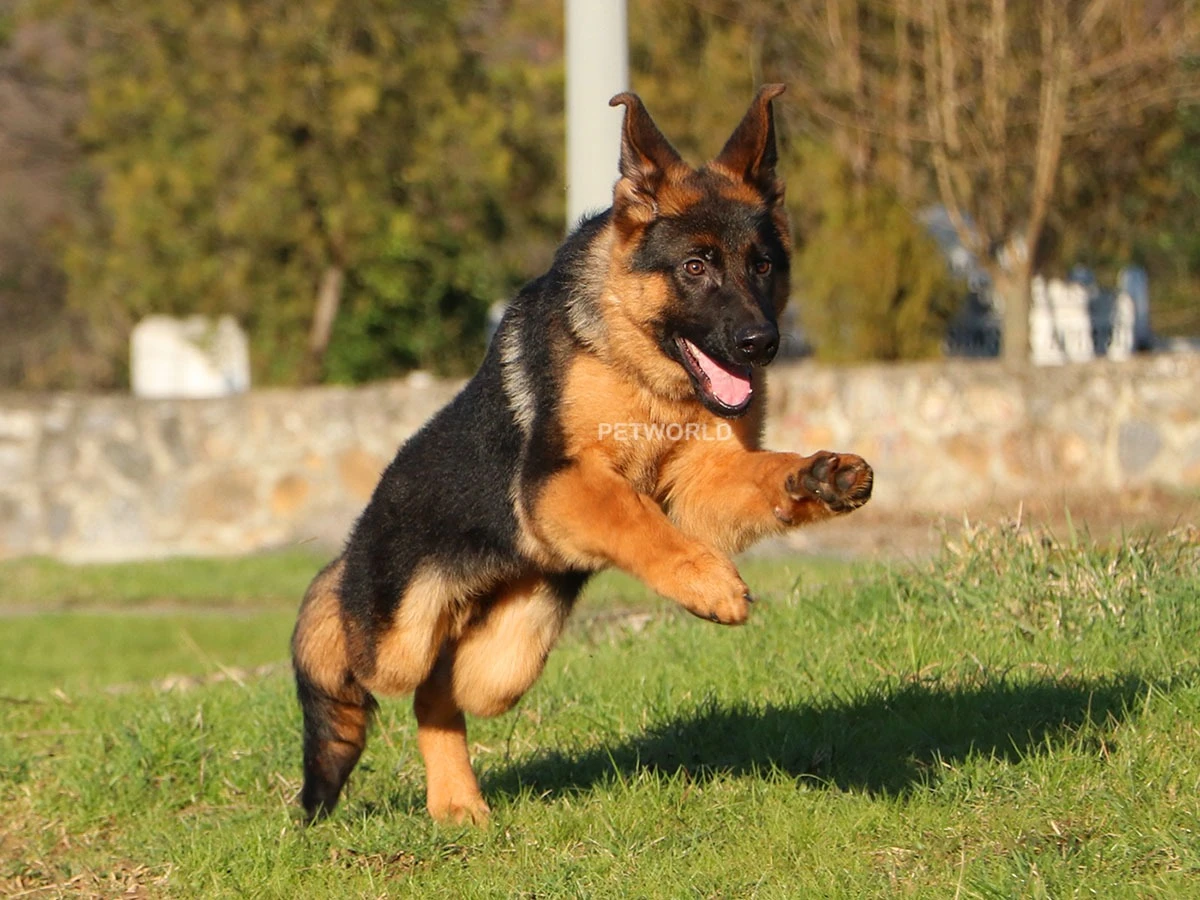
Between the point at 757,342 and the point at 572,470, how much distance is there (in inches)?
26.8

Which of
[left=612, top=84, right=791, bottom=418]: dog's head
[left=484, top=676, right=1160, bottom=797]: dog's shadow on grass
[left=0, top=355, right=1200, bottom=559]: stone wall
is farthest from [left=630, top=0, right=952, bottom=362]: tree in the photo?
[left=612, top=84, right=791, bottom=418]: dog's head

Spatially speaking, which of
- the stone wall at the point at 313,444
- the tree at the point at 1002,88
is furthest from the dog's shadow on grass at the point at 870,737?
the tree at the point at 1002,88

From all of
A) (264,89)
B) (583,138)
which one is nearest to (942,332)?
(264,89)

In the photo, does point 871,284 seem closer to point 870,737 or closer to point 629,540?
point 870,737

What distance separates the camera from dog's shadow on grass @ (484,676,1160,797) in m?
5.09

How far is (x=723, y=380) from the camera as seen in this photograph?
16.3 feet

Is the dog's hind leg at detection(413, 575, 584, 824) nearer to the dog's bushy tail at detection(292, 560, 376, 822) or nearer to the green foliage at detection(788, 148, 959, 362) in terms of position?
the dog's bushy tail at detection(292, 560, 376, 822)

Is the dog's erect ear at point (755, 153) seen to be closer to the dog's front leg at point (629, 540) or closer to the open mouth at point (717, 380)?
the open mouth at point (717, 380)

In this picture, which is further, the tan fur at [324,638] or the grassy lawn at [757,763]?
the tan fur at [324,638]

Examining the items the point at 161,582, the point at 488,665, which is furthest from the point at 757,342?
the point at 161,582

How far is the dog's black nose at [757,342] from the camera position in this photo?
473 cm

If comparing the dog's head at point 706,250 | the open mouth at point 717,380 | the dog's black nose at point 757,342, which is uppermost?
the dog's head at point 706,250

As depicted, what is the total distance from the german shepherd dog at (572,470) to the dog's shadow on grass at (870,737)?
1.69 feet

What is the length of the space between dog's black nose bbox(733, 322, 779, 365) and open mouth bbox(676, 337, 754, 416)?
13 cm
